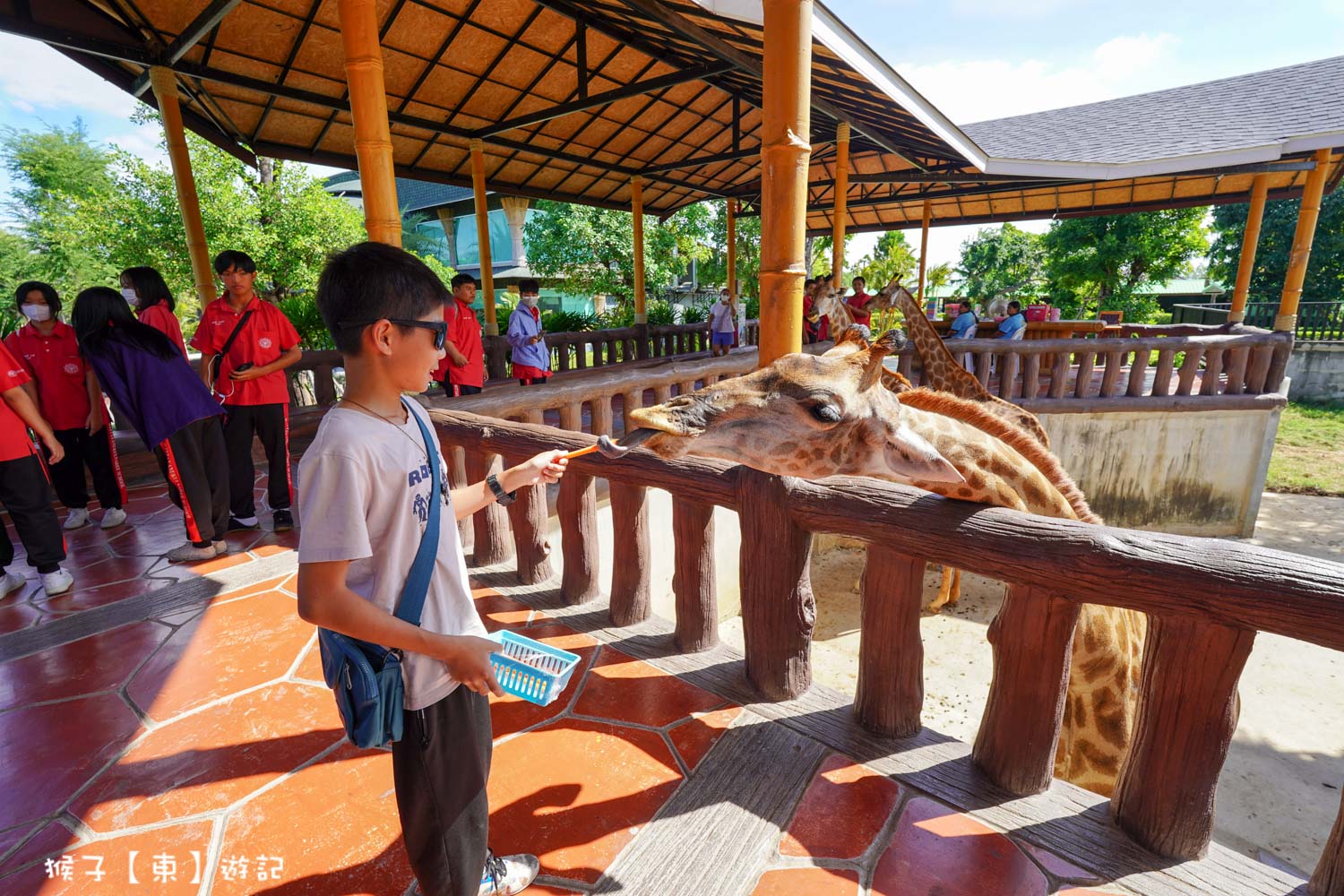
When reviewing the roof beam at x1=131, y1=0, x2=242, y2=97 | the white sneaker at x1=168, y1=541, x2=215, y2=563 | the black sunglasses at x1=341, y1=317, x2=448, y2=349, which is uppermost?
the roof beam at x1=131, y1=0, x2=242, y2=97

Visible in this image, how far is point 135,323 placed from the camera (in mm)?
3500

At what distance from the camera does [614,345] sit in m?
11.9

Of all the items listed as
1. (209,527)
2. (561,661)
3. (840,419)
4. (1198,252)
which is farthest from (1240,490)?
(1198,252)

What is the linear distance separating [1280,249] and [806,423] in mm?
25442

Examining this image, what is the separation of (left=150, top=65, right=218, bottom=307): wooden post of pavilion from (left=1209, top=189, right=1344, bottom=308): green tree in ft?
73.3

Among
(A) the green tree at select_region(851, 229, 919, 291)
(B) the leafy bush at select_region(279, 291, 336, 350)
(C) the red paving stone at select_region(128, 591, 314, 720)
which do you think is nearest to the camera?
(C) the red paving stone at select_region(128, 591, 314, 720)

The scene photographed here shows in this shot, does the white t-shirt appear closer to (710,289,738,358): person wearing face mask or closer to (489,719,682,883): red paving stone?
(489,719,682,883): red paving stone

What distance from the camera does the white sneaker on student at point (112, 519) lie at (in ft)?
15.4

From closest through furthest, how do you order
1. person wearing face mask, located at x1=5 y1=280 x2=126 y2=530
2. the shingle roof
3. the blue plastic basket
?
the blue plastic basket → person wearing face mask, located at x1=5 y1=280 x2=126 y2=530 → the shingle roof

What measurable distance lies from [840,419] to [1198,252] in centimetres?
2625

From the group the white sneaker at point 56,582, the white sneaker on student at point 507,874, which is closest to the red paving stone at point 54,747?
the white sneaker at point 56,582

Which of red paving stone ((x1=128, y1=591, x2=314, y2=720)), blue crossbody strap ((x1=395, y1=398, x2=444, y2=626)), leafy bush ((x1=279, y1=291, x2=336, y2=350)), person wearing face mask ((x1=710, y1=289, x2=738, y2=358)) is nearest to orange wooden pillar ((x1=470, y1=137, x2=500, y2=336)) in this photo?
leafy bush ((x1=279, y1=291, x2=336, y2=350))

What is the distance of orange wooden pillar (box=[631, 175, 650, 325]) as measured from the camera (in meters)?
11.2

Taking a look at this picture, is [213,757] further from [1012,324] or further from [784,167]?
[1012,324]
